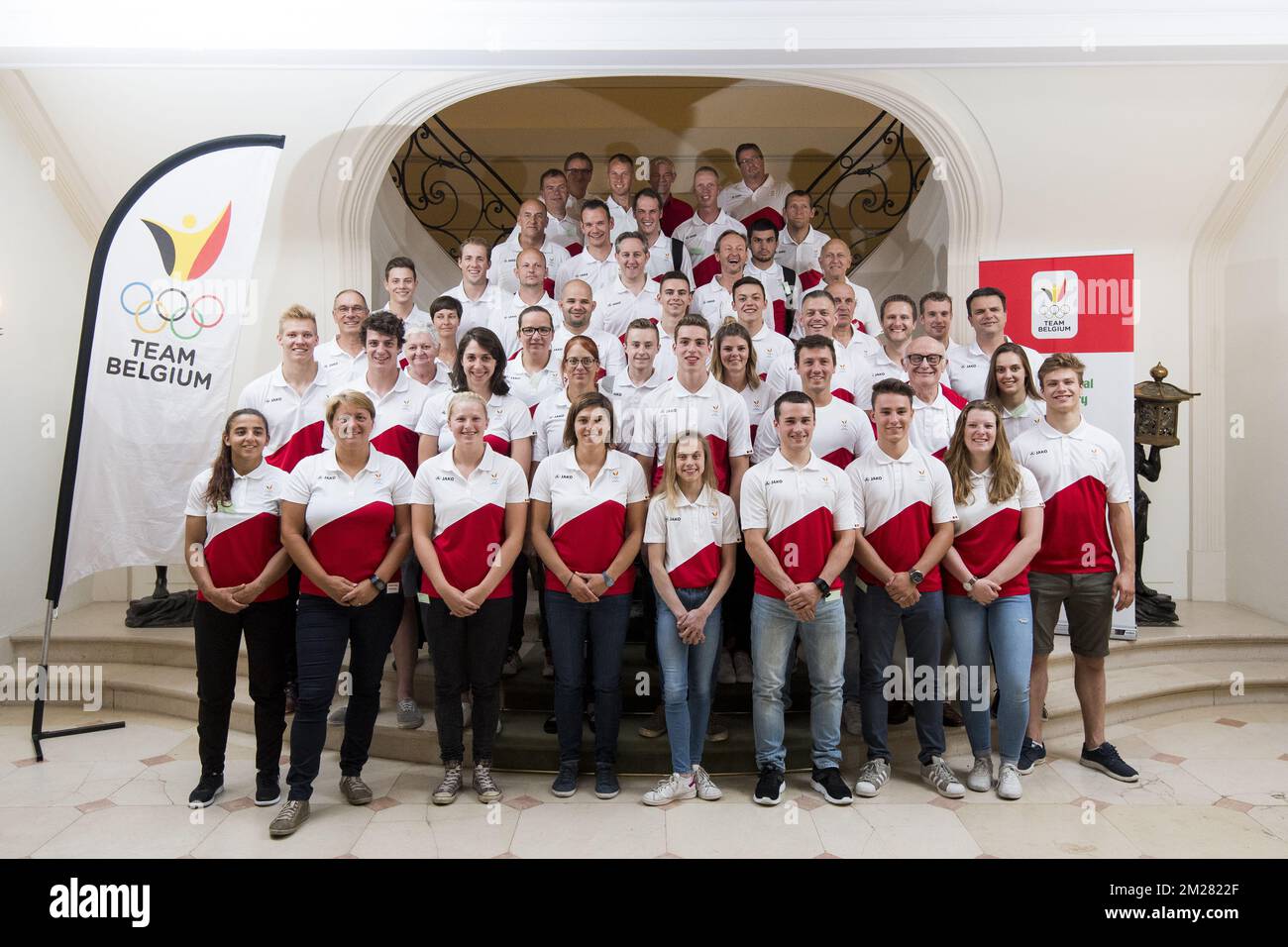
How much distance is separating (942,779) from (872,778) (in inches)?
11.4

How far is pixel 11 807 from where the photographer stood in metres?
3.62

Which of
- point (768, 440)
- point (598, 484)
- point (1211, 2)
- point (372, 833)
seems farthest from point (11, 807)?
point (1211, 2)

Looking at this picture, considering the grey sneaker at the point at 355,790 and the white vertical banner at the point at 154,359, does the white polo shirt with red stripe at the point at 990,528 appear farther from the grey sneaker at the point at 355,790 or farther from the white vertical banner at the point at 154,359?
the white vertical banner at the point at 154,359

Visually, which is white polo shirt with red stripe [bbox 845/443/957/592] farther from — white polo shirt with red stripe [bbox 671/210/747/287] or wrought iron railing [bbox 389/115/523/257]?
wrought iron railing [bbox 389/115/523/257]

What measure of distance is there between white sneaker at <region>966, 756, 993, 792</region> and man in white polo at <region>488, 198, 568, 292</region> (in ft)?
11.9

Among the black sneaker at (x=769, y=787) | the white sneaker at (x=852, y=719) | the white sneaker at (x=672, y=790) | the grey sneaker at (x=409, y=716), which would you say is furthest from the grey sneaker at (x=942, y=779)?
the grey sneaker at (x=409, y=716)

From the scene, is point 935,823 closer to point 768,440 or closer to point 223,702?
point 768,440

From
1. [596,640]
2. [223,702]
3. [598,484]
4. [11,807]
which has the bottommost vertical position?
[11,807]

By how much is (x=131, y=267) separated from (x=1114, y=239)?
237 inches

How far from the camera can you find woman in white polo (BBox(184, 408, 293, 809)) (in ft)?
11.3

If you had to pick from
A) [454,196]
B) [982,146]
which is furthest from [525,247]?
[982,146]

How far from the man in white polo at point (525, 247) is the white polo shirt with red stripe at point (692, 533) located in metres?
2.42

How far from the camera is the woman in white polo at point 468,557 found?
3.46 m

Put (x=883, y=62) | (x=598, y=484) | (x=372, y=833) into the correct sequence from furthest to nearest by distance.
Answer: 1. (x=883, y=62)
2. (x=598, y=484)
3. (x=372, y=833)
